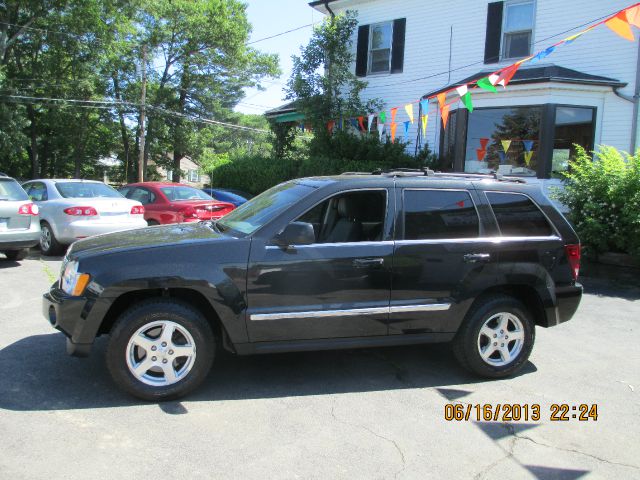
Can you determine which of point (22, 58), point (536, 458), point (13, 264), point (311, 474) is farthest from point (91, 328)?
point (22, 58)

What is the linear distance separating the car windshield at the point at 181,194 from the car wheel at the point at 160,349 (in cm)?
735

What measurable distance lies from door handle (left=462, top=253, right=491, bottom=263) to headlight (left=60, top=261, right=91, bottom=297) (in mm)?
2883

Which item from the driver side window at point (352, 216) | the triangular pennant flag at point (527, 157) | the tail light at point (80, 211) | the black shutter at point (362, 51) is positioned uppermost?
the black shutter at point (362, 51)

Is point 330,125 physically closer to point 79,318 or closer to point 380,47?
point 380,47

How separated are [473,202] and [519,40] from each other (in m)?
11.2

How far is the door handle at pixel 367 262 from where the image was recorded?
13.3 feet

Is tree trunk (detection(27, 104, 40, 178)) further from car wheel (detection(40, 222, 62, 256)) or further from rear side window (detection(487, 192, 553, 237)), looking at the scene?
rear side window (detection(487, 192, 553, 237))

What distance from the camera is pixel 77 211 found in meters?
9.14

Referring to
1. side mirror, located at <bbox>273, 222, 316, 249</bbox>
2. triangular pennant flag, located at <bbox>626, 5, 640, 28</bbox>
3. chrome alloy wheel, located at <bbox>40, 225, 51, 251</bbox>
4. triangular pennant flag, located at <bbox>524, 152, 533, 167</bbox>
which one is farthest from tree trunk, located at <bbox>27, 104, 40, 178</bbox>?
side mirror, located at <bbox>273, 222, 316, 249</bbox>

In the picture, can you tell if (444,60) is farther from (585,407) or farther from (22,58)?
(22,58)

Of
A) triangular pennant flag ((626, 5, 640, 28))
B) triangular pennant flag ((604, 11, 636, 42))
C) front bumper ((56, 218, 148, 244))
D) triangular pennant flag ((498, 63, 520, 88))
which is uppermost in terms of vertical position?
triangular pennant flag ((626, 5, 640, 28))

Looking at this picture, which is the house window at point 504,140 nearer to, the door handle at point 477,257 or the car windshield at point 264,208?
the door handle at point 477,257

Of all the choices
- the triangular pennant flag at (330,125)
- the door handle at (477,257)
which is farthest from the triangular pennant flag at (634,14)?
the triangular pennant flag at (330,125)

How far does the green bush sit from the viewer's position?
8492 millimetres
